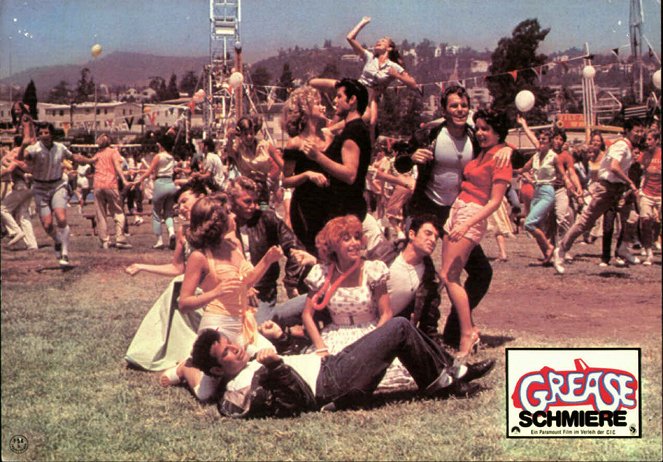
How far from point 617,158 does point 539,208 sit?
6.00ft

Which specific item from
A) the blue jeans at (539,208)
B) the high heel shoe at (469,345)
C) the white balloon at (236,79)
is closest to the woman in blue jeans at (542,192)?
the blue jeans at (539,208)

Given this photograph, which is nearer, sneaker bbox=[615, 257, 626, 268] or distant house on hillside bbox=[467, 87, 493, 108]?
distant house on hillside bbox=[467, 87, 493, 108]

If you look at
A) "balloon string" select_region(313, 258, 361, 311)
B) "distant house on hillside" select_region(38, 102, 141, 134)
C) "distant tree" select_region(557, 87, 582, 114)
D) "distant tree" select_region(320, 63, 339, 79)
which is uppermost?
"distant tree" select_region(320, 63, 339, 79)

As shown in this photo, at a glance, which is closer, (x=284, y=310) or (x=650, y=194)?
(x=284, y=310)

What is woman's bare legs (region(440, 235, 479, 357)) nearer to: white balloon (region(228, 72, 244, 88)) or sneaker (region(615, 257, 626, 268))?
white balloon (region(228, 72, 244, 88))

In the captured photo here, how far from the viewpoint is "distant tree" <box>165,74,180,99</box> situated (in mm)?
4627

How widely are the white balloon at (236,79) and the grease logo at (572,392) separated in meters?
1.78

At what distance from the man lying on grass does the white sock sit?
90.9 inches

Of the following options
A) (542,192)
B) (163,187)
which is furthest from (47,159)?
(542,192)

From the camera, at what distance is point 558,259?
6039 mm

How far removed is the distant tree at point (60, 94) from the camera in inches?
180

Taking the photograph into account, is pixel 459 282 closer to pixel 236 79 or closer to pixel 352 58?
pixel 352 58

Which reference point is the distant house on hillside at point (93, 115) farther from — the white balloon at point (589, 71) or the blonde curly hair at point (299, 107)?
the white balloon at point (589, 71)

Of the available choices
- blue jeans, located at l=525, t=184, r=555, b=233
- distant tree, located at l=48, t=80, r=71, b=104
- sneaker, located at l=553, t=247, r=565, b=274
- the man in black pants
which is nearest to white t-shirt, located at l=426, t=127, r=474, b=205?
the man in black pants
